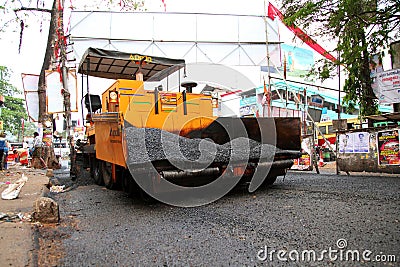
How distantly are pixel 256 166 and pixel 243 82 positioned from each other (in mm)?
7781

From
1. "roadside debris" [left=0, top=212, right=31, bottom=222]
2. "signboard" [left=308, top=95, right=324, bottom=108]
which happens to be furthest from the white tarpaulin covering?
"roadside debris" [left=0, top=212, right=31, bottom=222]

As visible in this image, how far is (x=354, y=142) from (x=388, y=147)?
884 millimetres

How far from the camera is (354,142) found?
26.8 feet

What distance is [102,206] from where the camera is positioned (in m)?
5.00

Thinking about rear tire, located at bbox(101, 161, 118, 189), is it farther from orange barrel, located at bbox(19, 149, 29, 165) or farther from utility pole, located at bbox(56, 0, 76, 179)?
orange barrel, located at bbox(19, 149, 29, 165)

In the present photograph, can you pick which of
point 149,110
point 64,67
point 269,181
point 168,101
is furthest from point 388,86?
point 64,67

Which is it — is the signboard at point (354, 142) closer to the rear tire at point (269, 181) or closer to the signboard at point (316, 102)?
the rear tire at point (269, 181)

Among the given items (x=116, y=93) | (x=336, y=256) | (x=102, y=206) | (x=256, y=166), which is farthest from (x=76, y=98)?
(x=336, y=256)

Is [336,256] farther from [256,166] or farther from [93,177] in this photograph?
[93,177]

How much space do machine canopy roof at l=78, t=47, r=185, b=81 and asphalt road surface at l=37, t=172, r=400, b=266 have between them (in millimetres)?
2966

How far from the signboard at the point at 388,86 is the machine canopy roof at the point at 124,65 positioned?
5.30 meters

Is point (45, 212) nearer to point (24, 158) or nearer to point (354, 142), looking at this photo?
point (354, 142)

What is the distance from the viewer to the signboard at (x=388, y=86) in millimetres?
8031

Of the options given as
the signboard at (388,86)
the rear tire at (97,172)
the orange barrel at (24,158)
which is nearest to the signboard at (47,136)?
the rear tire at (97,172)
